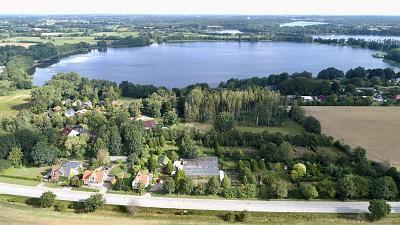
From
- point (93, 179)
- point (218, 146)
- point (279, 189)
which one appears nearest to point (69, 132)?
point (93, 179)

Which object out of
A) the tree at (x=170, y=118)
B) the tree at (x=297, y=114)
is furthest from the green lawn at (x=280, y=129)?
the tree at (x=170, y=118)

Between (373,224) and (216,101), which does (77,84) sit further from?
(373,224)

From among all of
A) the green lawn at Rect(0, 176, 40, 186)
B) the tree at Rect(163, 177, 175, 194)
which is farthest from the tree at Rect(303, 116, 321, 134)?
the green lawn at Rect(0, 176, 40, 186)

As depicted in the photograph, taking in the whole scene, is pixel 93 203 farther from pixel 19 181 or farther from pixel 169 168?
pixel 19 181

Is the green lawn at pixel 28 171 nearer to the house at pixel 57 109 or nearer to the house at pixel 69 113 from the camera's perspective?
the house at pixel 69 113

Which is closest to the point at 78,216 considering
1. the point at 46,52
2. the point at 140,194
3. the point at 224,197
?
the point at 140,194

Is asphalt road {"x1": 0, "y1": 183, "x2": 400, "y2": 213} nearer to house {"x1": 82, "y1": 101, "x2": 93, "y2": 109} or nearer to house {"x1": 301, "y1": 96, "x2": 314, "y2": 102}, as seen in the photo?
house {"x1": 82, "y1": 101, "x2": 93, "y2": 109}
